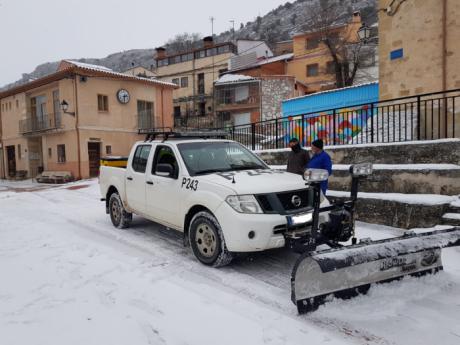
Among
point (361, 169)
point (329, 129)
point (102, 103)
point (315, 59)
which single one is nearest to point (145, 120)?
point (102, 103)

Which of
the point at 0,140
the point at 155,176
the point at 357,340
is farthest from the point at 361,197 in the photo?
the point at 0,140

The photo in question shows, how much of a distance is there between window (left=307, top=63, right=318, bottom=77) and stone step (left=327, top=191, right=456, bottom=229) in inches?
1471

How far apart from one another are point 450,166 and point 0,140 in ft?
122

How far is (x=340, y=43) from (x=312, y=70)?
710 cm

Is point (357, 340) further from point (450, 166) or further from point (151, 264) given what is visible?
point (450, 166)

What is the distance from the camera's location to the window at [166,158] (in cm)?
577

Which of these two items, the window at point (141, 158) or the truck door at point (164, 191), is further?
the window at point (141, 158)

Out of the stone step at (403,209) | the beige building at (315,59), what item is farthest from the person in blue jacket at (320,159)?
the beige building at (315,59)

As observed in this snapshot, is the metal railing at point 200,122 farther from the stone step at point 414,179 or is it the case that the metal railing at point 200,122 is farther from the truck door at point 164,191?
the truck door at point 164,191

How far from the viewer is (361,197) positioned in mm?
7586

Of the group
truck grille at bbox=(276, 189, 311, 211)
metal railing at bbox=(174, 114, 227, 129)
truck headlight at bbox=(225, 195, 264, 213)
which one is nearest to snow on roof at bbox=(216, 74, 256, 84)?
metal railing at bbox=(174, 114, 227, 129)

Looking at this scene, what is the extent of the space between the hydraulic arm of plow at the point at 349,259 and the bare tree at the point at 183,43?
7465 cm

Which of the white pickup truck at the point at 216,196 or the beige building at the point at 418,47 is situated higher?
the beige building at the point at 418,47

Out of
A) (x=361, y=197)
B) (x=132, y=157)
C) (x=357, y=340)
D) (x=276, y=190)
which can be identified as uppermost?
(x=132, y=157)
